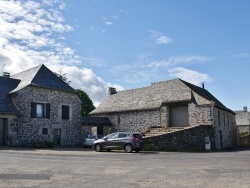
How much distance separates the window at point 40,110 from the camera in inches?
1153

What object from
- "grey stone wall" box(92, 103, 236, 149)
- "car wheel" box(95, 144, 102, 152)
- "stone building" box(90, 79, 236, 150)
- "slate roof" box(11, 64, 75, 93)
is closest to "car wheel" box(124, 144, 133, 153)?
"car wheel" box(95, 144, 102, 152)

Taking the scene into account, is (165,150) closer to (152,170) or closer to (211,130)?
(211,130)

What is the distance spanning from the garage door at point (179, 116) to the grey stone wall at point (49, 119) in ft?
32.4

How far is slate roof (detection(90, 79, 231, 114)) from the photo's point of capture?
105ft

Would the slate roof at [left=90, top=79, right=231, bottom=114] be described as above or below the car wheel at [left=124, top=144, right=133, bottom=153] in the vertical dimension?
above

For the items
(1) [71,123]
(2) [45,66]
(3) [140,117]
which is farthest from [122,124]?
(2) [45,66]

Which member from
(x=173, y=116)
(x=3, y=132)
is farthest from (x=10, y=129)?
(x=173, y=116)

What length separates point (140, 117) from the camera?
112 feet

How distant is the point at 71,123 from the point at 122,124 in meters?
6.20

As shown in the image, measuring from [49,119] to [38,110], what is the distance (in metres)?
1.42

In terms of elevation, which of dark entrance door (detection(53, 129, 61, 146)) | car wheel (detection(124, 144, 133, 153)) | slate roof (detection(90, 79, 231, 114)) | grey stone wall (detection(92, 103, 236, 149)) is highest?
slate roof (detection(90, 79, 231, 114))

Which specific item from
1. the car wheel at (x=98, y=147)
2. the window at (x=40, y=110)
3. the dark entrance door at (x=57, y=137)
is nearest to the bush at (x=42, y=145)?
the window at (x=40, y=110)

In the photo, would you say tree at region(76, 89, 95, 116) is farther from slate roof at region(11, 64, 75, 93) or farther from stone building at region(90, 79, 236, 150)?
slate roof at region(11, 64, 75, 93)

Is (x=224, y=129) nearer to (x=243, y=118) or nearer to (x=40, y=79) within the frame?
(x=40, y=79)
